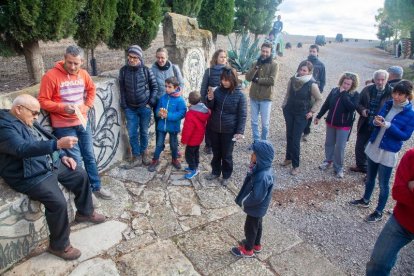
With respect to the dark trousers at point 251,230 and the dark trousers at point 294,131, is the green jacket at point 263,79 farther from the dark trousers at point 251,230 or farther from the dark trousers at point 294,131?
the dark trousers at point 251,230

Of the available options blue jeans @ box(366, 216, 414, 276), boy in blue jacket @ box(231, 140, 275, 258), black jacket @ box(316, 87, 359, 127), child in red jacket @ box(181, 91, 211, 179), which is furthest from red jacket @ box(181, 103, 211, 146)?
blue jeans @ box(366, 216, 414, 276)

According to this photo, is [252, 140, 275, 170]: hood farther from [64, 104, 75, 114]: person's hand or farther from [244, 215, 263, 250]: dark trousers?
[64, 104, 75, 114]: person's hand

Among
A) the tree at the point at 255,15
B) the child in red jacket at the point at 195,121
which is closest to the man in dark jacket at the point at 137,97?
the child in red jacket at the point at 195,121

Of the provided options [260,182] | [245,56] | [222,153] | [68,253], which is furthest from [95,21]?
[245,56]

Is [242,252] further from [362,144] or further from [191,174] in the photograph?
[362,144]

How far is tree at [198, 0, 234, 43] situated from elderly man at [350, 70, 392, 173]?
8066mm

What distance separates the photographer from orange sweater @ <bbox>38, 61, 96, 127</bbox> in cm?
356

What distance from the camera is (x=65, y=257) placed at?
315 centimetres

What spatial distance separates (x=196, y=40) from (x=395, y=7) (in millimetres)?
16118

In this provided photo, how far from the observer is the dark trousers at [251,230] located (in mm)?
3219

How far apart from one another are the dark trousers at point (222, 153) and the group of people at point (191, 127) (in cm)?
2

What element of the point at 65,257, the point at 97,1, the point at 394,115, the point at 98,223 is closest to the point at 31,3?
the point at 97,1

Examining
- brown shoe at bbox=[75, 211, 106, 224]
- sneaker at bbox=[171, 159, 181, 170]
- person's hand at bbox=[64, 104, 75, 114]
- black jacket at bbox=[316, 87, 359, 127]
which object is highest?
person's hand at bbox=[64, 104, 75, 114]

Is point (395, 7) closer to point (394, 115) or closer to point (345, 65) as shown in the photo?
point (345, 65)
